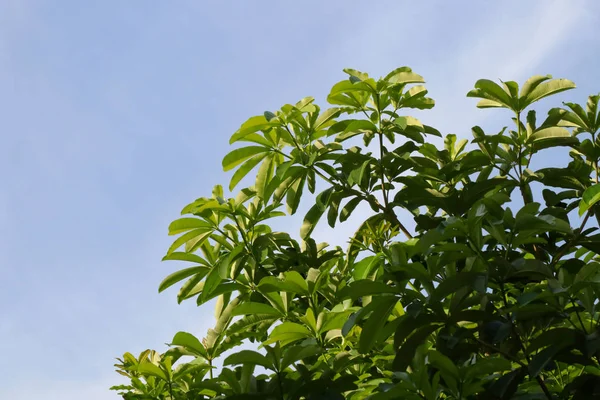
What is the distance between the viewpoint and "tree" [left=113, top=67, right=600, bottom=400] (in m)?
2.27

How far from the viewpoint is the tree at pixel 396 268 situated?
7.46ft

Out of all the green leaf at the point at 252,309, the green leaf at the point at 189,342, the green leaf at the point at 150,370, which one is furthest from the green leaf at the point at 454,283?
the green leaf at the point at 150,370

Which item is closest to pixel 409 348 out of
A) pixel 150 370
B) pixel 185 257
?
pixel 150 370

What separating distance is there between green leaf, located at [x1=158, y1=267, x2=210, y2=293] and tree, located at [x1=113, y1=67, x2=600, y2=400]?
0.01 m

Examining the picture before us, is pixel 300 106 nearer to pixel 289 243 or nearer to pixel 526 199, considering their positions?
pixel 289 243

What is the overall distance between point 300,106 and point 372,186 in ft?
1.66

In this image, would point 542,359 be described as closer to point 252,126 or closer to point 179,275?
point 252,126

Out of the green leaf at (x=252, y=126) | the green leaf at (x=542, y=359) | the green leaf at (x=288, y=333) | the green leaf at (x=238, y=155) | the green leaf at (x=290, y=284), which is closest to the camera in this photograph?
the green leaf at (x=542, y=359)

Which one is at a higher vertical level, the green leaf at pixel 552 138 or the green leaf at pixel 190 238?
the green leaf at pixel 190 238

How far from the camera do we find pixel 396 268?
7.45 ft

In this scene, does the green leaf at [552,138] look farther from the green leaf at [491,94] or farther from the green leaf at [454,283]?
the green leaf at [454,283]

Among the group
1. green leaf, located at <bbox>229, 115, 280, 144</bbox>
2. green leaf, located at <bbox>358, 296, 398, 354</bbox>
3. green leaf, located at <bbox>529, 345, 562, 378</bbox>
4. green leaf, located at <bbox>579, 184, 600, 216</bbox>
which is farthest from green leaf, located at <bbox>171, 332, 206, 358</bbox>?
green leaf, located at <bbox>579, 184, 600, 216</bbox>

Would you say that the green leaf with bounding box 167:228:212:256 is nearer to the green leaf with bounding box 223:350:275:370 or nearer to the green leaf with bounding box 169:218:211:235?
the green leaf with bounding box 169:218:211:235

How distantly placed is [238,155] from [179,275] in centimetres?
62
